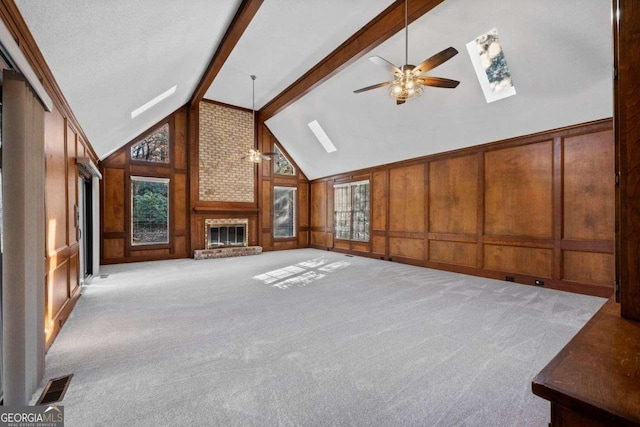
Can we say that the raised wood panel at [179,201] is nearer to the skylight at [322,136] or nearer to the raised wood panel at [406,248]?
the skylight at [322,136]

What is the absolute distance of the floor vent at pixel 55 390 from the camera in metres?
1.87

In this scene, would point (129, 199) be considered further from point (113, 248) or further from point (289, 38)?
point (289, 38)

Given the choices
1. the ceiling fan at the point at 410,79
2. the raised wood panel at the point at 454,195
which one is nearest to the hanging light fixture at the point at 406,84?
the ceiling fan at the point at 410,79

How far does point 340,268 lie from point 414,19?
4.83 meters

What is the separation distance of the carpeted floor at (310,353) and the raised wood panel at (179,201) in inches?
125

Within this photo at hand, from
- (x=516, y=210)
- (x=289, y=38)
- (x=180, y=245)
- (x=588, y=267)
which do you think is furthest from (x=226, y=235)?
(x=588, y=267)

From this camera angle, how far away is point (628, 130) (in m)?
1.03

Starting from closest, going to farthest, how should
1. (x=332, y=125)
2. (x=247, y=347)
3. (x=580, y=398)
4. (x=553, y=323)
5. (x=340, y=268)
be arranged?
(x=580, y=398), (x=247, y=347), (x=553, y=323), (x=340, y=268), (x=332, y=125)

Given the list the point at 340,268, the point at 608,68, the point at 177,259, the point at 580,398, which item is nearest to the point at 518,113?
the point at 608,68

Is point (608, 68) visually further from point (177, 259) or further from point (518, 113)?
point (177, 259)

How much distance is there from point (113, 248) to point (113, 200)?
1190 millimetres

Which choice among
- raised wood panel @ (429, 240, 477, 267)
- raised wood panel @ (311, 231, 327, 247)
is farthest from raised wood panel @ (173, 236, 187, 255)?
raised wood panel @ (429, 240, 477, 267)

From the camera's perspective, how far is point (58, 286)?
3.13 m

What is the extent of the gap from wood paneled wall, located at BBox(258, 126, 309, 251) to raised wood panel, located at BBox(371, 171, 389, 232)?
3033 mm
